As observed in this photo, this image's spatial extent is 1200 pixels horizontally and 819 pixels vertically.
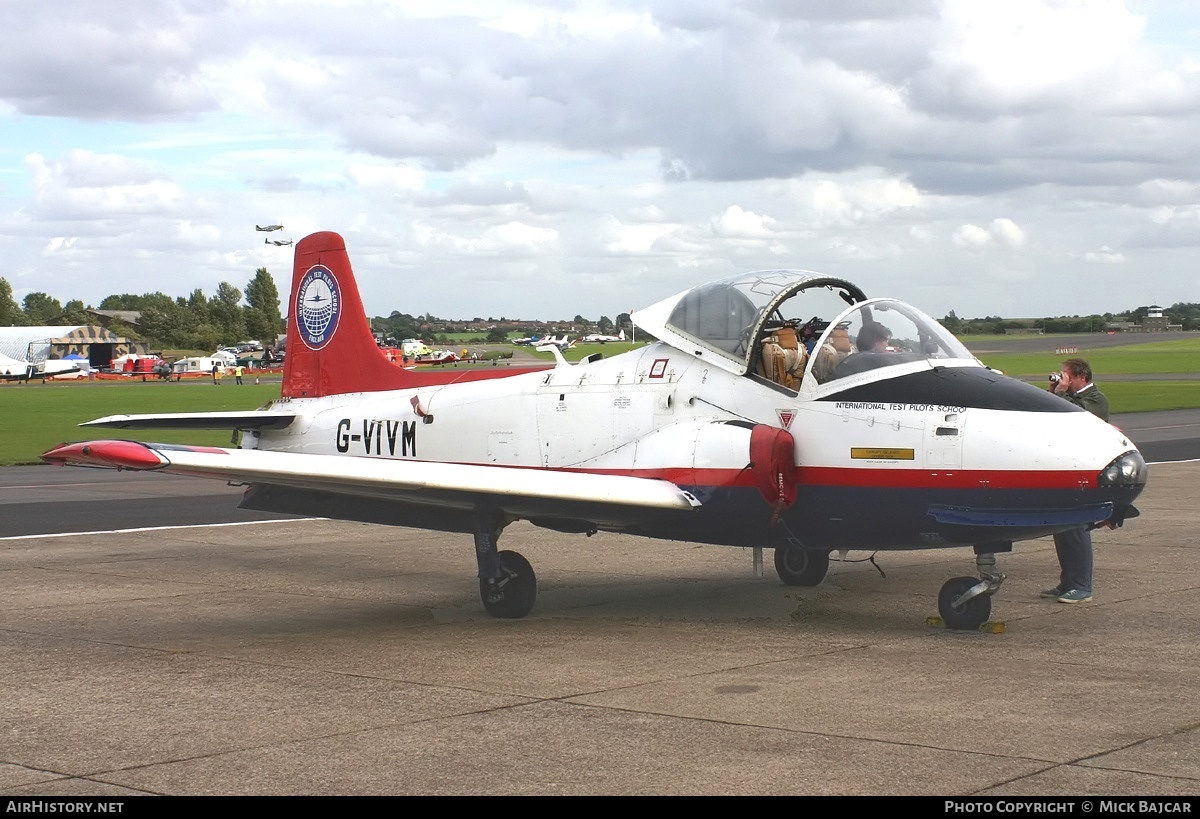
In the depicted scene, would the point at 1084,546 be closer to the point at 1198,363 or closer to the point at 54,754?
the point at 54,754

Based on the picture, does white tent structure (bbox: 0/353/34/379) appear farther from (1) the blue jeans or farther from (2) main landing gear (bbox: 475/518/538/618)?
(1) the blue jeans

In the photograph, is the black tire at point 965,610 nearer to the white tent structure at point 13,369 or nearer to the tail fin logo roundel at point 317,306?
the tail fin logo roundel at point 317,306

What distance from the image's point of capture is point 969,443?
914 cm

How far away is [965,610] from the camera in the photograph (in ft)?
32.1

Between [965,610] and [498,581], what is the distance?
3.77 metres

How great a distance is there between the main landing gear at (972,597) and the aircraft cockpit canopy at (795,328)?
159 cm

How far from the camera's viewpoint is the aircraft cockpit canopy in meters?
10.0

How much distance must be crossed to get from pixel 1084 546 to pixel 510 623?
196 inches

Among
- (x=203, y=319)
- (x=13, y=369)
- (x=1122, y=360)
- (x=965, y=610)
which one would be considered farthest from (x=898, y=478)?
(x=203, y=319)

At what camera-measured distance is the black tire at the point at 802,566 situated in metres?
12.2

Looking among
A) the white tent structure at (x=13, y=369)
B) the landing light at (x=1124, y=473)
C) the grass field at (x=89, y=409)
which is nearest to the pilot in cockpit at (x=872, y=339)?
the landing light at (x=1124, y=473)

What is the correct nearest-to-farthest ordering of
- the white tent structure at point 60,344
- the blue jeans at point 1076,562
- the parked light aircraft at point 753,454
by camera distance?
the parked light aircraft at point 753,454 < the blue jeans at point 1076,562 < the white tent structure at point 60,344

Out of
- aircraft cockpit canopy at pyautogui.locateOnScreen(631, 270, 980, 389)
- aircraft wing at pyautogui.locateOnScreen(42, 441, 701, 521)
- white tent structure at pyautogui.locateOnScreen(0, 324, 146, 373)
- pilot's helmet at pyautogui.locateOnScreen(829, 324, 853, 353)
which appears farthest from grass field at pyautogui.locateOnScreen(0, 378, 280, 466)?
white tent structure at pyautogui.locateOnScreen(0, 324, 146, 373)

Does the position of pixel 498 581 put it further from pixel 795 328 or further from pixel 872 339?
pixel 872 339
